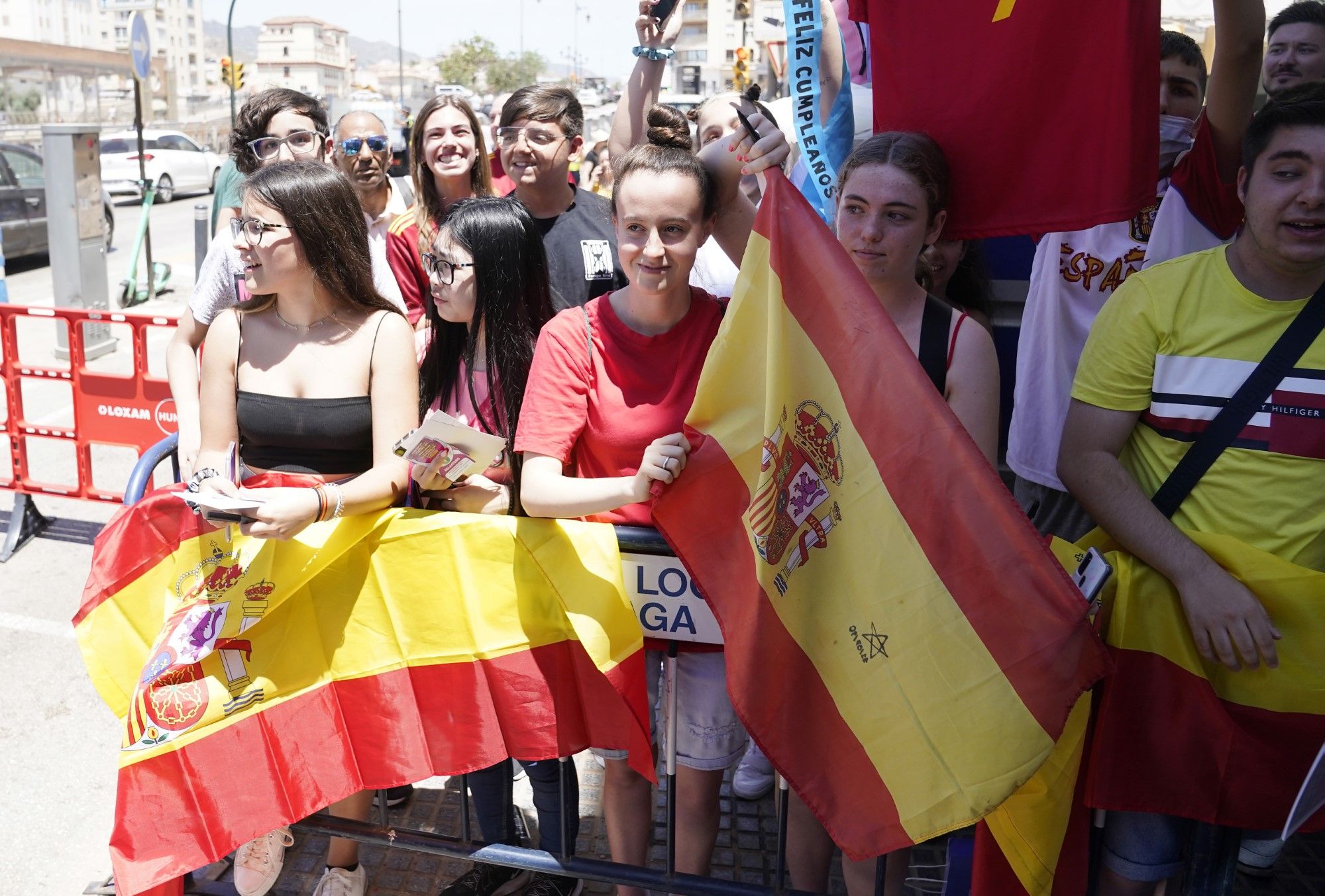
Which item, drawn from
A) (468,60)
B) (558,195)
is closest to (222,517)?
(558,195)

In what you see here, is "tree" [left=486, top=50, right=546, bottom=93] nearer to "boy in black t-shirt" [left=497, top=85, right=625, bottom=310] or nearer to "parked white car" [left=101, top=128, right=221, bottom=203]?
"parked white car" [left=101, top=128, right=221, bottom=203]

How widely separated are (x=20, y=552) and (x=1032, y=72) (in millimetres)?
5967

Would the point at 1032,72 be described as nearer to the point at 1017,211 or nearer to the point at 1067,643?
the point at 1017,211

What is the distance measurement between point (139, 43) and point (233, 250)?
9535 mm

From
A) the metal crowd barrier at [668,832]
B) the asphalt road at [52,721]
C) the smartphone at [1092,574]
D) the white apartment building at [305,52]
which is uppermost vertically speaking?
the white apartment building at [305,52]

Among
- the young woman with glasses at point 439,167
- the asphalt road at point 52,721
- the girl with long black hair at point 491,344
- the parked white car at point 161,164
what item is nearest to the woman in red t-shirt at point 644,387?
the girl with long black hair at point 491,344

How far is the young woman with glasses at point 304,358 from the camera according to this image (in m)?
2.95

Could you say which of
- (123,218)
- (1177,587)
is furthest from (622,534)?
(123,218)

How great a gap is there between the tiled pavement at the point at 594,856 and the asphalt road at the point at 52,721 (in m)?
0.64

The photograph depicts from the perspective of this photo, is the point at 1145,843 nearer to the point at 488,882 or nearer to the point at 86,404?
the point at 488,882

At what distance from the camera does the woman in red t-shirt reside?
257 centimetres

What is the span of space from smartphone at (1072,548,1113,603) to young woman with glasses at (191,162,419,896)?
5.49 ft

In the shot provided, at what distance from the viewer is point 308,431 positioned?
2.94 m

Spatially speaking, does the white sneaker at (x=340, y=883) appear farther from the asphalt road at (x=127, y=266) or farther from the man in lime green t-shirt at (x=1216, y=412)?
the asphalt road at (x=127, y=266)
